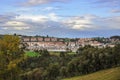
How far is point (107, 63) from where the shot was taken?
11425cm

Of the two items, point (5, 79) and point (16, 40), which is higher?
point (16, 40)

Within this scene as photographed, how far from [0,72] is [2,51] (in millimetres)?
2753

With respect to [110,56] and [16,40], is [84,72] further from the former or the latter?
[16,40]

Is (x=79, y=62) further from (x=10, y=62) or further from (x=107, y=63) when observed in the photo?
(x=10, y=62)

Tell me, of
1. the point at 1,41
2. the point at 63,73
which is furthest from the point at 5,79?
the point at 63,73

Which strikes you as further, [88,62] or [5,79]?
[88,62]

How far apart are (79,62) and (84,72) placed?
13.4ft

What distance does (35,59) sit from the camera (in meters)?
168

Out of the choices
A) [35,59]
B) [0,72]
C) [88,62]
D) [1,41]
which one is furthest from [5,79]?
[35,59]

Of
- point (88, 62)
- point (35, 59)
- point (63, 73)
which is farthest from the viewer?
point (35, 59)

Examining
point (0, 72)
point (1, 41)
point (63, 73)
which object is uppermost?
point (1, 41)

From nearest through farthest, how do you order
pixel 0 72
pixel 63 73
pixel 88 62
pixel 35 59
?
pixel 0 72 → pixel 88 62 → pixel 63 73 → pixel 35 59

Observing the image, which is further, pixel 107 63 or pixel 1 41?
pixel 107 63

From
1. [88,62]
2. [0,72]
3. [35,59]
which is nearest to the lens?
[0,72]
